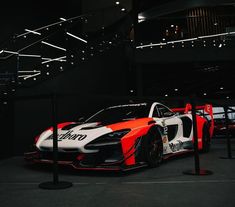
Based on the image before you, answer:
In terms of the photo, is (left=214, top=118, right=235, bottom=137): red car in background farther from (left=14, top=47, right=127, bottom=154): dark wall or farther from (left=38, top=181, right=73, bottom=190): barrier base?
(left=38, top=181, right=73, bottom=190): barrier base

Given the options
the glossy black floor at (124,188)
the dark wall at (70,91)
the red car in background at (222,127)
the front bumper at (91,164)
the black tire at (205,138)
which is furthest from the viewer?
the red car in background at (222,127)

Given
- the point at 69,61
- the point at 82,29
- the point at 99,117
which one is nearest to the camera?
the point at 99,117

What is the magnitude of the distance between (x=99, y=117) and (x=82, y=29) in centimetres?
643

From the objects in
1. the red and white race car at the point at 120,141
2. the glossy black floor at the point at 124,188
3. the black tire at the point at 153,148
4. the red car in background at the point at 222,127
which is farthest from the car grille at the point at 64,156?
the red car in background at the point at 222,127

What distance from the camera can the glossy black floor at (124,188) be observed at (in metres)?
3.36

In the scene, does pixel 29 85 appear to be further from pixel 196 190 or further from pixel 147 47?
pixel 147 47

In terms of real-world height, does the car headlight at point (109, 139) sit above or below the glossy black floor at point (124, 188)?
above

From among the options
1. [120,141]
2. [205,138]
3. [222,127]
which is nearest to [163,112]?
[205,138]

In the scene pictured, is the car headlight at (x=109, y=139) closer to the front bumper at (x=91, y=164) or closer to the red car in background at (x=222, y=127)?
the front bumper at (x=91, y=164)

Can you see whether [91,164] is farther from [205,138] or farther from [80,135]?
[205,138]

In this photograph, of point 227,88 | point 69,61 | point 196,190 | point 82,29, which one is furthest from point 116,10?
point 227,88

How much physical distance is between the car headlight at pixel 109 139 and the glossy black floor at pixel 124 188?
442mm

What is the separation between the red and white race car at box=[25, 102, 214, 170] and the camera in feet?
16.1

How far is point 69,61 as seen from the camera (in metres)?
9.02
